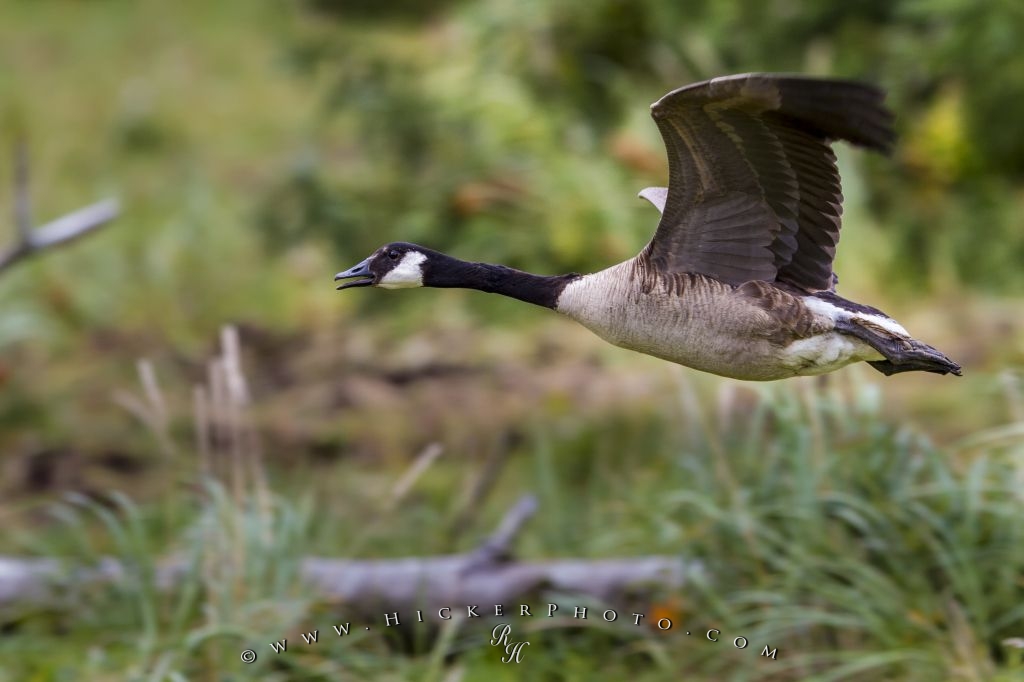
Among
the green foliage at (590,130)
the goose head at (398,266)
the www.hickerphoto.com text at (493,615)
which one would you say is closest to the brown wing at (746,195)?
the goose head at (398,266)

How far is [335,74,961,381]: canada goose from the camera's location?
2.41 metres

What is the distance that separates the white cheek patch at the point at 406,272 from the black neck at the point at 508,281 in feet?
0.07

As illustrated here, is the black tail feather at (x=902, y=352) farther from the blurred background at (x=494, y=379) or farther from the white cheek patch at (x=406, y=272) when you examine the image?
the blurred background at (x=494, y=379)

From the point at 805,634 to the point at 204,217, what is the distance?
17.9 ft

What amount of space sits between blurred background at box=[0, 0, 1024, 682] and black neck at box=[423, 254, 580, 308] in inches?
48.4

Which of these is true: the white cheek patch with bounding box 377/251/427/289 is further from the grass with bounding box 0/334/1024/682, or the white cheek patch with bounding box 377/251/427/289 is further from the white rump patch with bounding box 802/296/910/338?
the grass with bounding box 0/334/1024/682

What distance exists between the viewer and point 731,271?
2576 mm

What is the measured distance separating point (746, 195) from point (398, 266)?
2.31ft

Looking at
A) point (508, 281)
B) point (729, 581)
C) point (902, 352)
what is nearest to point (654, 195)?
point (508, 281)

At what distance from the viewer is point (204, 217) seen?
321 inches

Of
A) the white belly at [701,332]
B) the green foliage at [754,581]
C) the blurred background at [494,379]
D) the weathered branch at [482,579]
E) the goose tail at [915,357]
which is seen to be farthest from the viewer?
the weathered branch at [482,579]

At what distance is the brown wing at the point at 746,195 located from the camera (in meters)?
2.41

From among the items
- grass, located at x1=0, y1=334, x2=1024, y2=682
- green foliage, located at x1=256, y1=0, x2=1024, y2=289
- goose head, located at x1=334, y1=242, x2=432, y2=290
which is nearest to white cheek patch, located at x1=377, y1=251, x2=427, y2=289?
goose head, located at x1=334, y1=242, x2=432, y2=290

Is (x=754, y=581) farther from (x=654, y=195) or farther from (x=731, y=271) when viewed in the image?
(x=731, y=271)
